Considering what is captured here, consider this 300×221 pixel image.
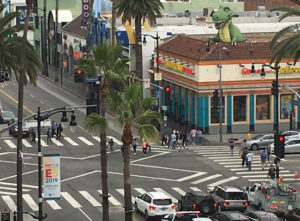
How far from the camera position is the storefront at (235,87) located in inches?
3844

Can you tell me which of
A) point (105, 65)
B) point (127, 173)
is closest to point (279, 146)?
point (127, 173)

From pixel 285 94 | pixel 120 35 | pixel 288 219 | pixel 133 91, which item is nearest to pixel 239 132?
pixel 285 94

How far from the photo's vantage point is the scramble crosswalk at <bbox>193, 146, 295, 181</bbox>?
77562 mm

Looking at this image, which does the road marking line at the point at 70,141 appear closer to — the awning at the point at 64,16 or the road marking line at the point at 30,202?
the road marking line at the point at 30,202

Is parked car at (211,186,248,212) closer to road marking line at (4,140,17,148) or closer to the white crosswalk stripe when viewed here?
the white crosswalk stripe

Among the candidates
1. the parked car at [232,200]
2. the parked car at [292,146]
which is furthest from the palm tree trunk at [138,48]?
the parked car at [232,200]

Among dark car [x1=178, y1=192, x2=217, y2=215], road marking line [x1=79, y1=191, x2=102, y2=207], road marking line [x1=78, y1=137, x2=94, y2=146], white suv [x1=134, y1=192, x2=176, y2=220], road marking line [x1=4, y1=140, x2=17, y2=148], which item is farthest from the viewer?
road marking line [x1=78, y1=137, x2=94, y2=146]

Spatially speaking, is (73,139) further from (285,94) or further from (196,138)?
(285,94)

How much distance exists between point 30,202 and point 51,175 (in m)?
11.6

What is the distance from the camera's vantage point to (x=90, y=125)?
5106 cm

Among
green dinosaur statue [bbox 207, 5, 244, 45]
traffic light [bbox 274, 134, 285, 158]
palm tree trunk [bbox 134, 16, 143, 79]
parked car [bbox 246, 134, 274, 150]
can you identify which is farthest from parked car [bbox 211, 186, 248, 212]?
green dinosaur statue [bbox 207, 5, 244, 45]

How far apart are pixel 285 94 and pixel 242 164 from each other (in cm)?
1966

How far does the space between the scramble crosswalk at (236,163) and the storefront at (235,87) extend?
804 centimetres

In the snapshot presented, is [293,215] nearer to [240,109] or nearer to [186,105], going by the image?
[240,109]
